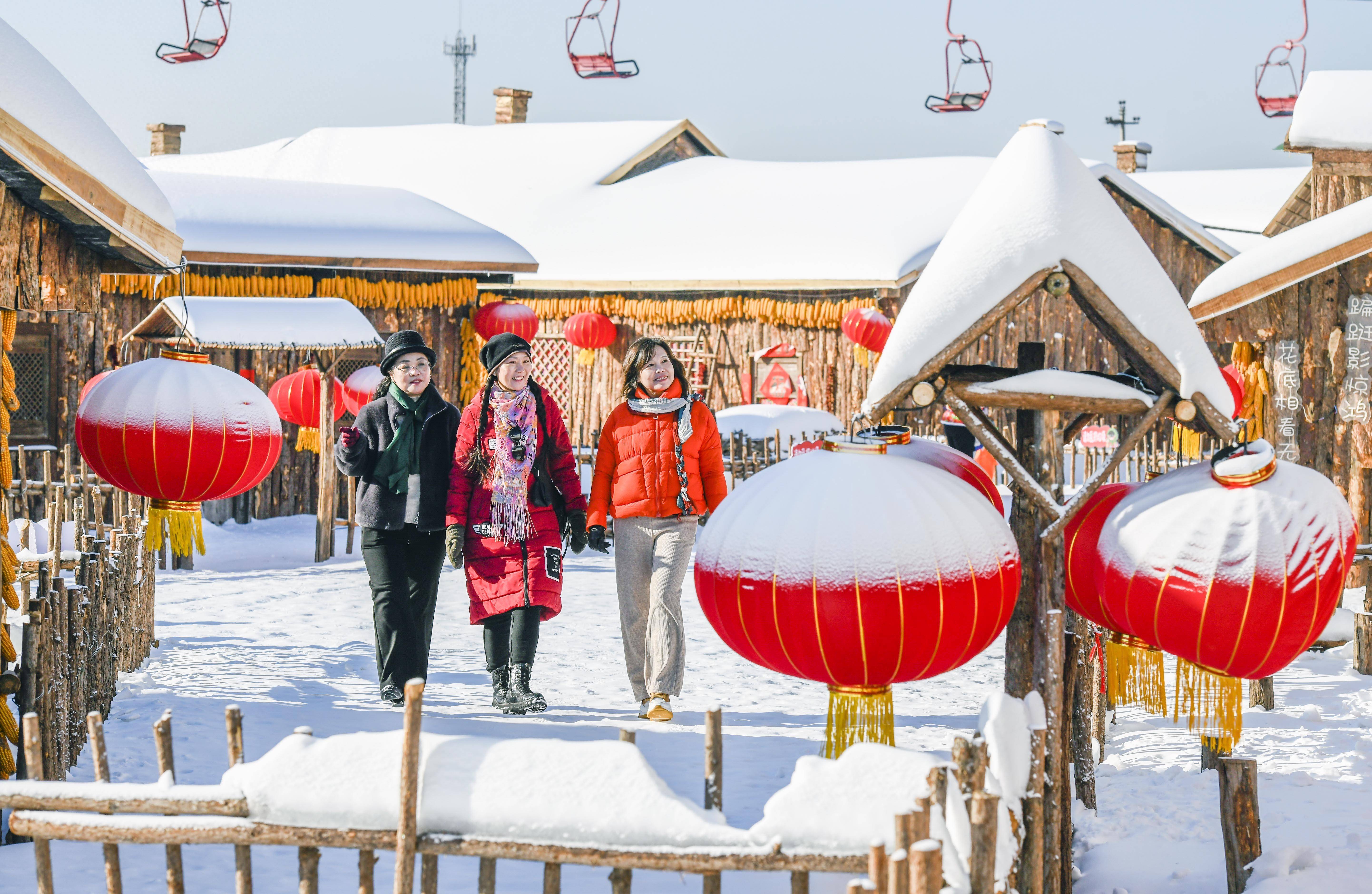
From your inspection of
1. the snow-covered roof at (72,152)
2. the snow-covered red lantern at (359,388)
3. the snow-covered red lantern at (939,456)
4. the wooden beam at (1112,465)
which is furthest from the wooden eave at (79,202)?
the snow-covered red lantern at (359,388)

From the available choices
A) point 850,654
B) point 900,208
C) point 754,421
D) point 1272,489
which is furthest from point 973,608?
point 900,208

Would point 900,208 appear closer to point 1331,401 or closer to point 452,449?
point 1331,401

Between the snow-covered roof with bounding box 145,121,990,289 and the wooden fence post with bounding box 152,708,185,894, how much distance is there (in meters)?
13.6

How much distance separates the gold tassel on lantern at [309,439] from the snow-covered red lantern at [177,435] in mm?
6927

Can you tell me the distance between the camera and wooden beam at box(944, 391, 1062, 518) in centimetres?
350

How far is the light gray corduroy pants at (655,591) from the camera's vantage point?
18.8 feet

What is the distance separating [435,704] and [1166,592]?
3.94 metres

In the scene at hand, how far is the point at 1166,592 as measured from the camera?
122 inches

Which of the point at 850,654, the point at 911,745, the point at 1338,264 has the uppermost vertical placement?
the point at 1338,264

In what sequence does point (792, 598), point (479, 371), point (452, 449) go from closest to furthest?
point (792, 598) < point (452, 449) < point (479, 371)

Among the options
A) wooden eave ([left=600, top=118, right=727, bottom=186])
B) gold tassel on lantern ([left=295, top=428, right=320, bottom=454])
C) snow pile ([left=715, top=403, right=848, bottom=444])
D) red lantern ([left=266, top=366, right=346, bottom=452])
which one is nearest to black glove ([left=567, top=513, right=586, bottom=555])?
red lantern ([left=266, top=366, right=346, bottom=452])

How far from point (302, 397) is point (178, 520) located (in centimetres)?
661

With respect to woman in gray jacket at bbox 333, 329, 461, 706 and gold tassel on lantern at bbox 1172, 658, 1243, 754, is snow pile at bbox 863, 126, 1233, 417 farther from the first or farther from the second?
woman in gray jacket at bbox 333, 329, 461, 706

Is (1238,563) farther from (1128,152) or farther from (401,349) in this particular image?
(1128,152)
